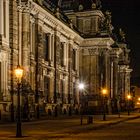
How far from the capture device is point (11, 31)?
5141 cm

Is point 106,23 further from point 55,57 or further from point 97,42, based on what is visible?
point 55,57

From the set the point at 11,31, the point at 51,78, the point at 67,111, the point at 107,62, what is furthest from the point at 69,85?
the point at 11,31

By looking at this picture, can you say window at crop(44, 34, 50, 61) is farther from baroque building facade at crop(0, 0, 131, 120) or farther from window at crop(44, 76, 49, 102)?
window at crop(44, 76, 49, 102)

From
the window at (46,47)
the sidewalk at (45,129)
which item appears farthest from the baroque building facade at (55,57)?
the sidewalk at (45,129)

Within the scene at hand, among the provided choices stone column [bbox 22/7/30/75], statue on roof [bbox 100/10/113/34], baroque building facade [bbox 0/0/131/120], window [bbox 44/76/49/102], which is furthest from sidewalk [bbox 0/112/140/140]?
statue on roof [bbox 100/10/113/34]

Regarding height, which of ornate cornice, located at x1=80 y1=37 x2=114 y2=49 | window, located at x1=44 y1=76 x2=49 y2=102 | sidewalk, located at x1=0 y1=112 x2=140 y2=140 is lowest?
sidewalk, located at x1=0 y1=112 x2=140 y2=140

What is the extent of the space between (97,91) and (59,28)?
20426mm

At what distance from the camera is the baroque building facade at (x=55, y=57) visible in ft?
168

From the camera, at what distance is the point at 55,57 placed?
239 ft

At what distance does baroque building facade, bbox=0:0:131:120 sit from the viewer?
51.1m

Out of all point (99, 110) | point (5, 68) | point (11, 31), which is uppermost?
point (11, 31)

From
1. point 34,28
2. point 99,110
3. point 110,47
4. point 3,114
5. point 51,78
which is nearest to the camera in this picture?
point 3,114

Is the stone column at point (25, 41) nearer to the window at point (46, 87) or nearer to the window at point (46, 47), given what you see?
the window at point (46, 87)

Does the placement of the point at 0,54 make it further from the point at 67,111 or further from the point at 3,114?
the point at 67,111
